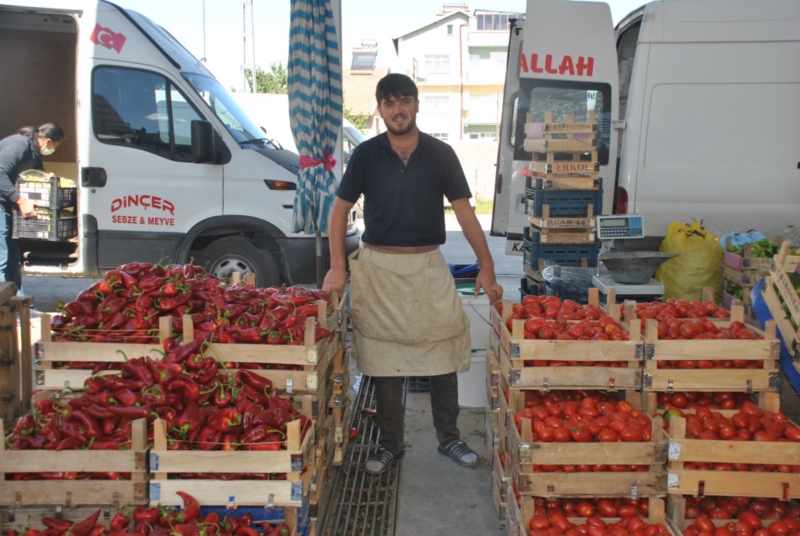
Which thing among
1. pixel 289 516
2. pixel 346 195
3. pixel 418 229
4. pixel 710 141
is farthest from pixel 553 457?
pixel 710 141

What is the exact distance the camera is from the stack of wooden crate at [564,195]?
6852mm

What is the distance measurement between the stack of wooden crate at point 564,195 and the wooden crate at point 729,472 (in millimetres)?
3572

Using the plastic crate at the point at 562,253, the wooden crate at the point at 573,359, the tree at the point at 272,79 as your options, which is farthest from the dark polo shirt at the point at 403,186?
the tree at the point at 272,79

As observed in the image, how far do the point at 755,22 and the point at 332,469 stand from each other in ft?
18.5

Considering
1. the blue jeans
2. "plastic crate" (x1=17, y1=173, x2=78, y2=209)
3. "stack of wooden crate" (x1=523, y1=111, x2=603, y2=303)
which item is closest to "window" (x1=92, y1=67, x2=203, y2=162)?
"plastic crate" (x1=17, y1=173, x2=78, y2=209)

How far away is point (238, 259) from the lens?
301 inches

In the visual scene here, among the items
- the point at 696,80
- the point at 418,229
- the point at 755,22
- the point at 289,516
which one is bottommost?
the point at 289,516

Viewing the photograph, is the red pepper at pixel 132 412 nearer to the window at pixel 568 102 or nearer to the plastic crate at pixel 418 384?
the plastic crate at pixel 418 384

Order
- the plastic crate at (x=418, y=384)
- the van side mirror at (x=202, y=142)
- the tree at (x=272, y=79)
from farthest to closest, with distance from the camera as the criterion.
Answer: the tree at (x=272, y=79)
the van side mirror at (x=202, y=142)
the plastic crate at (x=418, y=384)

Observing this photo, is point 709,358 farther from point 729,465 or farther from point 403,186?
point 403,186

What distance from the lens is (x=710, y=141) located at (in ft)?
22.3

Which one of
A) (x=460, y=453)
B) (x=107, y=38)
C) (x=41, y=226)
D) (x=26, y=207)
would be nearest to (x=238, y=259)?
(x=41, y=226)

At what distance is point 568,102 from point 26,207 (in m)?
Answer: 5.84

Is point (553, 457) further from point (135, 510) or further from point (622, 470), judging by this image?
point (135, 510)
